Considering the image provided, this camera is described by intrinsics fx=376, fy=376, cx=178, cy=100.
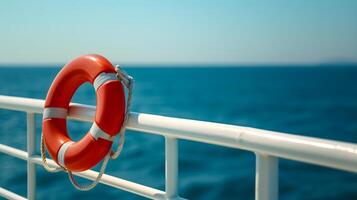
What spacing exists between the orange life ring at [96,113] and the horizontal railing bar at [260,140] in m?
0.07

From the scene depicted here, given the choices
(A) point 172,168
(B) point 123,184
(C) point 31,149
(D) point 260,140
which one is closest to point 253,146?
(D) point 260,140

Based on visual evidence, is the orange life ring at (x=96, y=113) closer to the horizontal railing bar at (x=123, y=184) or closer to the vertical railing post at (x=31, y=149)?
the horizontal railing bar at (x=123, y=184)

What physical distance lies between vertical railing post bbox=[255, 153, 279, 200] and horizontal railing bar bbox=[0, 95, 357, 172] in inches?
1.2

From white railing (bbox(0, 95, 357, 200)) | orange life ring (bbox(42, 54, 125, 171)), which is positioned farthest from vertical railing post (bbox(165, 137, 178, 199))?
orange life ring (bbox(42, 54, 125, 171))

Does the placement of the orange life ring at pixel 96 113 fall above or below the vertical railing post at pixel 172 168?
above

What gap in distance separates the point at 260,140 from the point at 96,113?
599 mm

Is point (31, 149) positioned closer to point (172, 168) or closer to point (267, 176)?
point (172, 168)

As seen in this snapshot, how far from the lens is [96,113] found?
1.23 meters

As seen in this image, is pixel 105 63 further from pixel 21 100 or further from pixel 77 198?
pixel 77 198

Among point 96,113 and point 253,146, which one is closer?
point 253,146

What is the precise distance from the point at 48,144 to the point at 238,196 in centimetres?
815

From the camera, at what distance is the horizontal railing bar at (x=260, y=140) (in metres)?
0.70

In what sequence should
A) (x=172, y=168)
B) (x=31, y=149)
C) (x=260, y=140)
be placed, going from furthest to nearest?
(x=31, y=149)
(x=172, y=168)
(x=260, y=140)

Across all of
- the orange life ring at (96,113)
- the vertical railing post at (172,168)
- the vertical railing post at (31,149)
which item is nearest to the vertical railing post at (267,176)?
the vertical railing post at (172,168)
